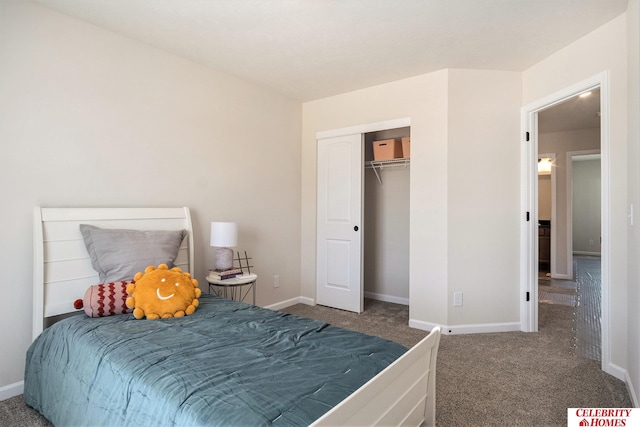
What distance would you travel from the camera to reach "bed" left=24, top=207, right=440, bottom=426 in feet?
3.76

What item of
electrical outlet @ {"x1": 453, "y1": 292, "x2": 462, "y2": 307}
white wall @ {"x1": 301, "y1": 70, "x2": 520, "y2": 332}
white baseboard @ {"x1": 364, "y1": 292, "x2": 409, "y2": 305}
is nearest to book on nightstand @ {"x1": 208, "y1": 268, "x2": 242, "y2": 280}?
white wall @ {"x1": 301, "y1": 70, "x2": 520, "y2": 332}

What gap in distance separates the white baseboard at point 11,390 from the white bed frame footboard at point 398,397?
232 centimetres

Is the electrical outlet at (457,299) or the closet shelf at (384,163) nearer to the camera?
the electrical outlet at (457,299)

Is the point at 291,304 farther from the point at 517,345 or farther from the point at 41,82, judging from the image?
the point at 41,82

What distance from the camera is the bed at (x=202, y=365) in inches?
45.1

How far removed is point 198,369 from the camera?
1374 millimetres

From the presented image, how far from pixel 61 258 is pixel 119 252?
34 cm

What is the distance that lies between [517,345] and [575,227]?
7.43 metres

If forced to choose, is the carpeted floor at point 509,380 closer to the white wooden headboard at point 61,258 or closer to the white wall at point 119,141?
the white wooden headboard at point 61,258

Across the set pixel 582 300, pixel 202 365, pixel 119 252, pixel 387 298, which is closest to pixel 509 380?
pixel 202 365

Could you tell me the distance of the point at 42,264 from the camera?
2104 mm

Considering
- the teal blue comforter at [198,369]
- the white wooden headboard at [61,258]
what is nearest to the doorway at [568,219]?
the teal blue comforter at [198,369]

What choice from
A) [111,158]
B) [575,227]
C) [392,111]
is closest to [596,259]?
[575,227]

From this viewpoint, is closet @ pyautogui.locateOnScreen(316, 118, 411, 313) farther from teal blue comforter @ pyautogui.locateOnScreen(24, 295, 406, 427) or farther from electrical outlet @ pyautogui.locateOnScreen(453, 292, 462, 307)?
teal blue comforter @ pyautogui.locateOnScreen(24, 295, 406, 427)
